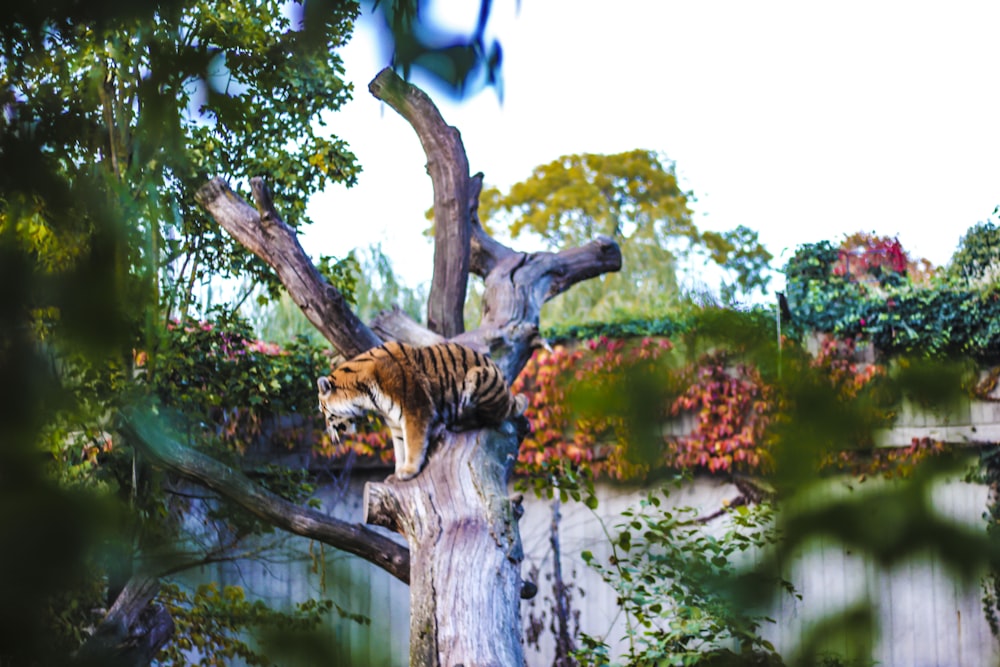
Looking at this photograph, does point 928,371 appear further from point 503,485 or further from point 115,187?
point 503,485

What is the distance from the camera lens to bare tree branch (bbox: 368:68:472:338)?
10.8 feet

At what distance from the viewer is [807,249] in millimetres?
479

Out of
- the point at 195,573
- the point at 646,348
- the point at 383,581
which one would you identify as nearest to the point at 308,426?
the point at 383,581

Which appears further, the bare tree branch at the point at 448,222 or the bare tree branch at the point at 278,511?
the bare tree branch at the point at 448,222

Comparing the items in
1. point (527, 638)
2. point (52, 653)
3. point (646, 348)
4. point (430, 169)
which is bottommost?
point (527, 638)

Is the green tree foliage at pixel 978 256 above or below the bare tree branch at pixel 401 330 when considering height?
below

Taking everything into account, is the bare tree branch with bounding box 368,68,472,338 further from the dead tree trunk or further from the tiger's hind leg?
the tiger's hind leg

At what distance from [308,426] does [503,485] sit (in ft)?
Result: 7.79

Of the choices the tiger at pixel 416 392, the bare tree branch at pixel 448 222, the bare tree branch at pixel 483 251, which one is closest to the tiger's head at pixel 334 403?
the tiger at pixel 416 392

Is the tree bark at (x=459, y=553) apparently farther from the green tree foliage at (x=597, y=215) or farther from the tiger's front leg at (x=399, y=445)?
the green tree foliage at (x=597, y=215)

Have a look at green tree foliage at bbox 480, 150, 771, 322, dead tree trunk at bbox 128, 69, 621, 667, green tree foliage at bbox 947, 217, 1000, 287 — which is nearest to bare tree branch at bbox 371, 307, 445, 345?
dead tree trunk at bbox 128, 69, 621, 667

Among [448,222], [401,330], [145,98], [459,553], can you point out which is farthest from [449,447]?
[145,98]

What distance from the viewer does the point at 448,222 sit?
336cm

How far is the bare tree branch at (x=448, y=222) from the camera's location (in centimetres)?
329
